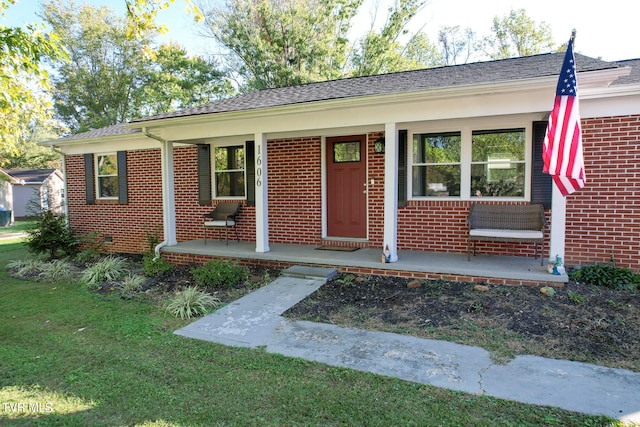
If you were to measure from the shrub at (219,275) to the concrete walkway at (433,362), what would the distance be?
118cm

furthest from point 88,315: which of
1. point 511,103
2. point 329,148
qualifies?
point 511,103

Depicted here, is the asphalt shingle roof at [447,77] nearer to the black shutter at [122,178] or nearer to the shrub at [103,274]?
the black shutter at [122,178]

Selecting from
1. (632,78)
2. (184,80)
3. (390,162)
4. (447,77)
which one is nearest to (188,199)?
(390,162)

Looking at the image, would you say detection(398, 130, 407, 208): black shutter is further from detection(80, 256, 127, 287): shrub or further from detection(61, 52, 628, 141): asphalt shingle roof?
detection(80, 256, 127, 287): shrub

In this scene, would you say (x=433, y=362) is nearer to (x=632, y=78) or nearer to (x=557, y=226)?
(x=557, y=226)

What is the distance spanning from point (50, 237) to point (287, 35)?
1430cm

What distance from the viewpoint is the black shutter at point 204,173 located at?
879 cm

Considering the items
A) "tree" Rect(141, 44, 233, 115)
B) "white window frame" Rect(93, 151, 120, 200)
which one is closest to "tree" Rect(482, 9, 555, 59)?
"tree" Rect(141, 44, 233, 115)

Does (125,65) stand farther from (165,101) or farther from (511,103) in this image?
(511,103)

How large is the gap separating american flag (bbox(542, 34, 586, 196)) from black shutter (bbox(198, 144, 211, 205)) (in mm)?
6798

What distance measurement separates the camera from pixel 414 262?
601 centimetres

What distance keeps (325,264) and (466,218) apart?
102 inches

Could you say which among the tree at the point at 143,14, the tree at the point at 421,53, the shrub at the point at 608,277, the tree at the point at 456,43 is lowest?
the shrub at the point at 608,277

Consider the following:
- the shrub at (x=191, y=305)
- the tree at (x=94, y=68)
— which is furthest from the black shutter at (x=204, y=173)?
the tree at (x=94, y=68)
